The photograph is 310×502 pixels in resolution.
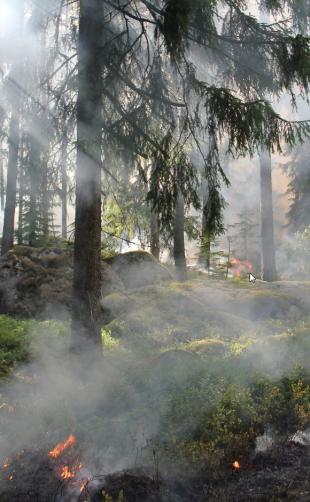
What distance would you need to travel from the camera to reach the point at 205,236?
842 cm

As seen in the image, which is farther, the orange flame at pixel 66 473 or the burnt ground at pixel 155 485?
the orange flame at pixel 66 473

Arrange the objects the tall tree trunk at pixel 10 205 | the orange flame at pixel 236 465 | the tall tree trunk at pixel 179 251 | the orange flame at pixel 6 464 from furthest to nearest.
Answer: the tall tree trunk at pixel 10 205, the tall tree trunk at pixel 179 251, the orange flame at pixel 236 465, the orange flame at pixel 6 464

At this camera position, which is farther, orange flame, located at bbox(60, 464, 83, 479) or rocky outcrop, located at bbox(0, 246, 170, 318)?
rocky outcrop, located at bbox(0, 246, 170, 318)

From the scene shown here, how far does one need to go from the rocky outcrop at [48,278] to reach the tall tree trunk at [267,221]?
19.2 feet

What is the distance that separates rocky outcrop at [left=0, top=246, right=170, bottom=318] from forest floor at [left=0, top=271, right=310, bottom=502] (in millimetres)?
1761

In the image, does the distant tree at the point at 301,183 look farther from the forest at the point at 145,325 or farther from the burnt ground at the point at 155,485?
the burnt ground at the point at 155,485

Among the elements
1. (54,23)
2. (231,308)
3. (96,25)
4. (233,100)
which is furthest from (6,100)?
(231,308)

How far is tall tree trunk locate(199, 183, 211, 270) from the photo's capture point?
7176 millimetres

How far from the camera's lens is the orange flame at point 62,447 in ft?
19.6

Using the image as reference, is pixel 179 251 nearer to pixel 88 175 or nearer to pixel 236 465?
pixel 88 175

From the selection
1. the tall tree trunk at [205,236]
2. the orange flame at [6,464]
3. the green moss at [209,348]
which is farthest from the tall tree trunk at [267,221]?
the orange flame at [6,464]

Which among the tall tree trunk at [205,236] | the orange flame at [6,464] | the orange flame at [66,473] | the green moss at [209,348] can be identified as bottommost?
the orange flame at [66,473]

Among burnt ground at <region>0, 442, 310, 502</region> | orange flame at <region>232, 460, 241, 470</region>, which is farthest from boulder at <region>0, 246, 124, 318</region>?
orange flame at <region>232, 460, 241, 470</region>

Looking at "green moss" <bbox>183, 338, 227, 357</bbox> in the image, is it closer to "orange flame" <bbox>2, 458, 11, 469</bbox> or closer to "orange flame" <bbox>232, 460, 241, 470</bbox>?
"orange flame" <bbox>232, 460, 241, 470</bbox>
